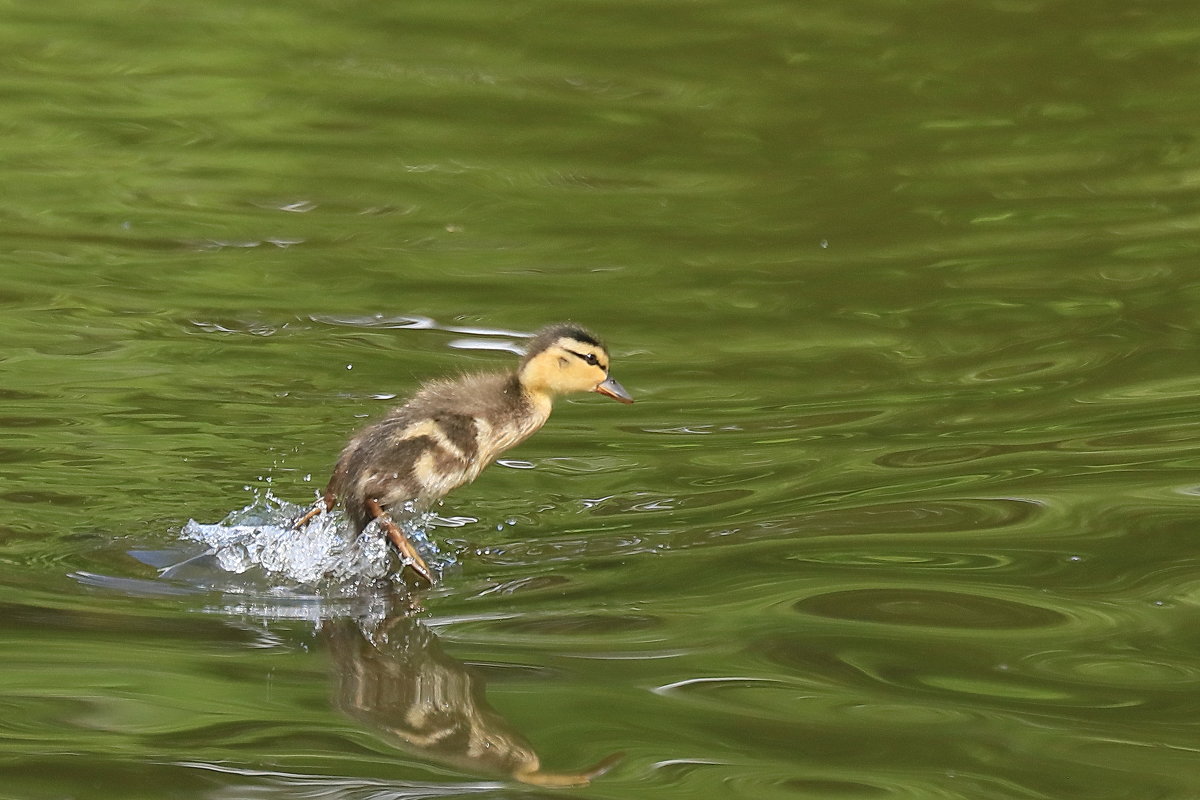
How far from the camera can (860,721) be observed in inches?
158

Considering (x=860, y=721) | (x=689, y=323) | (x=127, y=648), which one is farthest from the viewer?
(x=689, y=323)

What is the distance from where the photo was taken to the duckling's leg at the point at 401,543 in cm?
507

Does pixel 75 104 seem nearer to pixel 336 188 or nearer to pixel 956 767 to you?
pixel 336 188

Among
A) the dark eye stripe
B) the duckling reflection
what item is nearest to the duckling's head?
the dark eye stripe

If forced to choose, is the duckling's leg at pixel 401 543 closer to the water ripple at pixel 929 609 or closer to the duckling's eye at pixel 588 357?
the duckling's eye at pixel 588 357

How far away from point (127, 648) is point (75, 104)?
6283 millimetres

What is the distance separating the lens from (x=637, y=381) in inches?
270

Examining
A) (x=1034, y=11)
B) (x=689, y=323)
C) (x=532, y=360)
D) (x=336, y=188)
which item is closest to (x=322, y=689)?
(x=532, y=360)

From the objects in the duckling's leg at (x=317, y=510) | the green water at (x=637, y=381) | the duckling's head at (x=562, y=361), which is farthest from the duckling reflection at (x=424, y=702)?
the duckling's head at (x=562, y=361)

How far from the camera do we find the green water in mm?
4031

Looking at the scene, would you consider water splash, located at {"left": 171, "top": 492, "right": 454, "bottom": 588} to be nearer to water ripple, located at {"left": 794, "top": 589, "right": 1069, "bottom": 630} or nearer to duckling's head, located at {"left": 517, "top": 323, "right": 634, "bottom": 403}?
duckling's head, located at {"left": 517, "top": 323, "right": 634, "bottom": 403}

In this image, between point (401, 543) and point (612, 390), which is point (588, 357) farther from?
point (401, 543)

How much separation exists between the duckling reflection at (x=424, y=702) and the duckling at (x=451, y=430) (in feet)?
1.73

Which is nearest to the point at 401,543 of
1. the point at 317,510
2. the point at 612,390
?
Answer: the point at 317,510
